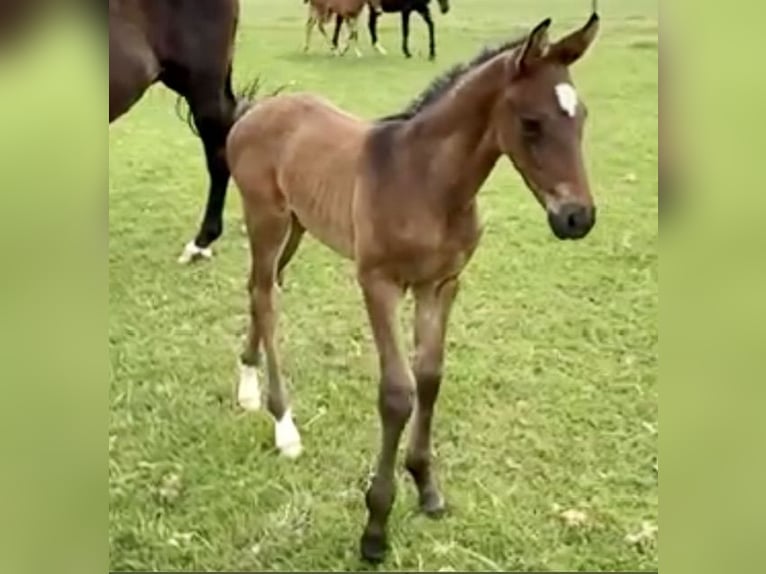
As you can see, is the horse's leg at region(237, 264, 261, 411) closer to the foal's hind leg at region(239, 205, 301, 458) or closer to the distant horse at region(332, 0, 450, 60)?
the foal's hind leg at region(239, 205, 301, 458)

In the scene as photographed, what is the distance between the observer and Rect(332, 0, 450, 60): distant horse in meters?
0.99

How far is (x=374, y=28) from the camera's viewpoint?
1.12 m

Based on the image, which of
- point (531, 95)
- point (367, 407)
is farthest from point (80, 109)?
point (367, 407)

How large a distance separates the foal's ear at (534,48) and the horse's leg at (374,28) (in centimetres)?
28

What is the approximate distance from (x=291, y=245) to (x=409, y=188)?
0.90 ft

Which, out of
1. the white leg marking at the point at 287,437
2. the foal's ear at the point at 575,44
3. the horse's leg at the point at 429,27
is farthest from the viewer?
the white leg marking at the point at 287,437

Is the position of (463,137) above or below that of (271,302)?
above

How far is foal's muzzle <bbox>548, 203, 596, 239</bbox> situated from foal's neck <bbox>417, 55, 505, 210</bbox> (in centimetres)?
11

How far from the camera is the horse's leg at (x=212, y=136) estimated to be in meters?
1.21

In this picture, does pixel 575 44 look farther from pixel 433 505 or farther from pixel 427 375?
pixel 433 505

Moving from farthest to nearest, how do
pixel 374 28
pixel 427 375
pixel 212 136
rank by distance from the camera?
1. pixel 212 136
2. pixel 374 28
3. pixel 427 375

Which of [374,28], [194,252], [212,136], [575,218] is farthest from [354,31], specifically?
[575,218]

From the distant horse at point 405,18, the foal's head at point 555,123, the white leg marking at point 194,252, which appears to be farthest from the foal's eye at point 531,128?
the white leg marking at point 194,252

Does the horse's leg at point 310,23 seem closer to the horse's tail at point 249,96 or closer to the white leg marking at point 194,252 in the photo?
the horse's tail at point 249,96
